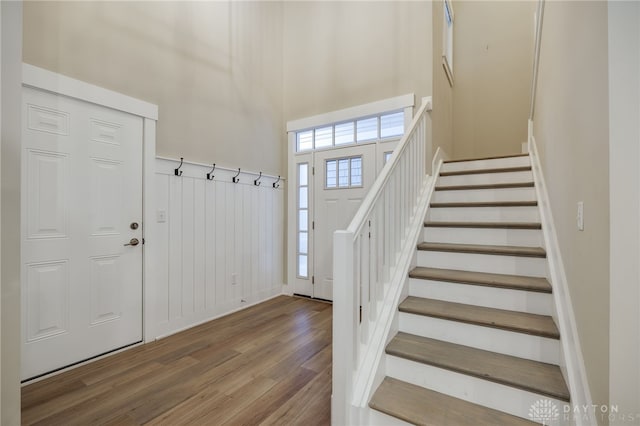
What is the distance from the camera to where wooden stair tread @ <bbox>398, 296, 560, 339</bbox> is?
5.12ft

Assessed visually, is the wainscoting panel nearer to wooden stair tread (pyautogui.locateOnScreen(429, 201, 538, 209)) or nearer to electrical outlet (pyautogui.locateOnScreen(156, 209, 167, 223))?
electrical outlet (pyautogui.locateOnScreen(156, 209, 167, 223))

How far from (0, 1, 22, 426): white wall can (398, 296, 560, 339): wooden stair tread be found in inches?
75.5

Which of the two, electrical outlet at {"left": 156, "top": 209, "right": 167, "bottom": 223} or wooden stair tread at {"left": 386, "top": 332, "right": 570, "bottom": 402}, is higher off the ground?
electrical outlet at {"left": 156, "top": 209, "right": 167, "bottom": 223}

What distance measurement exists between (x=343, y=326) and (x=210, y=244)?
214cm

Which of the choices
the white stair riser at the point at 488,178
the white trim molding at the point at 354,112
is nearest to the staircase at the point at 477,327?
Result: the white stair riser at the point at 488,178

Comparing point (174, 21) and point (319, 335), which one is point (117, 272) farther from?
point (174, 21)

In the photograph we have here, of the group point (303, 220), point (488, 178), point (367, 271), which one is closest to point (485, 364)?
point (367, 271)

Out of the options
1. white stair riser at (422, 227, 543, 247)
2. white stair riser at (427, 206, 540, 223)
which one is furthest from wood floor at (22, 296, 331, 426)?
white stair riser at (427, 206, 540, 223)

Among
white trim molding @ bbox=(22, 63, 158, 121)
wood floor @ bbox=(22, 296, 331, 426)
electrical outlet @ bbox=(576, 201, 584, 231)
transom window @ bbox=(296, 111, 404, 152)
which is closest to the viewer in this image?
electrical outlet @ bbox=(576, 201, 584, 231)

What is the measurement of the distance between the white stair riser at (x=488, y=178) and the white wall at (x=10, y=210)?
125 inches

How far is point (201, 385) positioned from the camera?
1.95m

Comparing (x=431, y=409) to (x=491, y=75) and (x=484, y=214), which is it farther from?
(x=491, y=75)

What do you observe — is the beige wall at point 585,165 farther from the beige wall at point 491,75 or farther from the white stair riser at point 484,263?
the beige wall at point 491,75

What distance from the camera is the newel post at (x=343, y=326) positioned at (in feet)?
4.63
